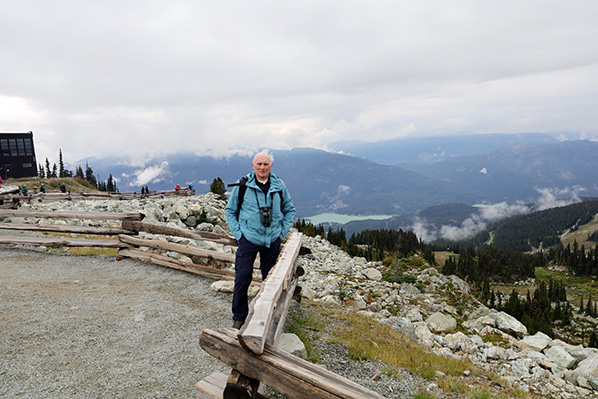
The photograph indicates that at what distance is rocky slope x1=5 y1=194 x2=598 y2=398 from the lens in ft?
36.5

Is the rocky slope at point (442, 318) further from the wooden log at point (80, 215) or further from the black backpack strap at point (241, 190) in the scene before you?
the black backpack strap at point (241, 190)

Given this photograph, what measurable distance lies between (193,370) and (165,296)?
3.78m

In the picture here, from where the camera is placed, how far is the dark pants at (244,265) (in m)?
5.95

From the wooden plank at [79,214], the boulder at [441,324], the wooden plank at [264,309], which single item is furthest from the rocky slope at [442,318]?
the wooden plank at [264,309]

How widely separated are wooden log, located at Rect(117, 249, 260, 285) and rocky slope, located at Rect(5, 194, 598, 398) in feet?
9.51

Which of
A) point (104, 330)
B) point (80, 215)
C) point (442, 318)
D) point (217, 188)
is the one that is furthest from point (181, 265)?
point (217, 188)

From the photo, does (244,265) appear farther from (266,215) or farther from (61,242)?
(61,242)

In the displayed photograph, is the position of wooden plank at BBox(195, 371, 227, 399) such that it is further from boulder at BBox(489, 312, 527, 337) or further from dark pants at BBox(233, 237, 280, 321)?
boulder at BBox(489, 312, 527, 337)

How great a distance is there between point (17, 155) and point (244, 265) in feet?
268

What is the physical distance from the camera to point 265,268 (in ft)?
21.5

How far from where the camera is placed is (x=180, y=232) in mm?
10758

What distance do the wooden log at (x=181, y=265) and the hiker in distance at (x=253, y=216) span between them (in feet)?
10.3

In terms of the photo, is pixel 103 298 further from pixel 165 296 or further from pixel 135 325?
pixel 135 325

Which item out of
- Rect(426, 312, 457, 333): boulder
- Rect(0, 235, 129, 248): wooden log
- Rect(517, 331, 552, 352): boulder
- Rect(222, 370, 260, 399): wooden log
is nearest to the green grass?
Rect(222, 370, 260, 399): wooden log
